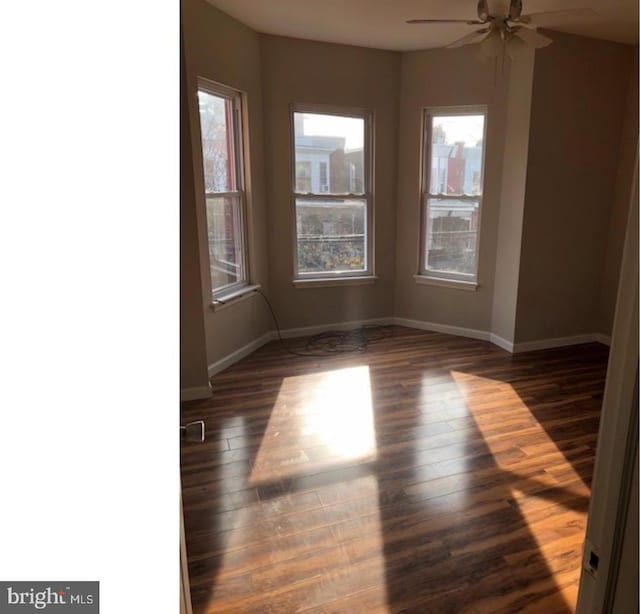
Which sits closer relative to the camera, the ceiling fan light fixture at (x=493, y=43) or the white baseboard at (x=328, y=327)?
the ceiling fan light fixture at (x=493, y=43)

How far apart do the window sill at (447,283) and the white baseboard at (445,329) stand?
16.2 inches

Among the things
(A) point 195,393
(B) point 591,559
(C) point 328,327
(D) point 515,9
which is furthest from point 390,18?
(B) point 591,559

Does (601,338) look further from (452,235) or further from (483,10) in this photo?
(483,10)

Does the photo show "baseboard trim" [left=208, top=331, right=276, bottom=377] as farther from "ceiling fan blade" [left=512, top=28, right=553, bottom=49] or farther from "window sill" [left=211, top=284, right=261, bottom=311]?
"ceiling fan blade" [left=512, top=28, right=553, bottom=49]

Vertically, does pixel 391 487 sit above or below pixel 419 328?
below

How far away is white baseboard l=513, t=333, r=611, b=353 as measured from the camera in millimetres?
4297

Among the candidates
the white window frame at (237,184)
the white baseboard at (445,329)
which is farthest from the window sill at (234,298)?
the white baseboard at (445,329)

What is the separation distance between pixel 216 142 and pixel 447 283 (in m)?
2.53

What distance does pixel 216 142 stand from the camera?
3.74m

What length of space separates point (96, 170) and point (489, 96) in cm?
418

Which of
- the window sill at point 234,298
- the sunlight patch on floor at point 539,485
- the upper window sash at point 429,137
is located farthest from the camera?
the upper window sash at point 429,137

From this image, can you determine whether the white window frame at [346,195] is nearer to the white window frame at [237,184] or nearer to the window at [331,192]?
the window at [331,192]

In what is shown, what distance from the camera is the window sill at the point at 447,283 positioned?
15.1 feet

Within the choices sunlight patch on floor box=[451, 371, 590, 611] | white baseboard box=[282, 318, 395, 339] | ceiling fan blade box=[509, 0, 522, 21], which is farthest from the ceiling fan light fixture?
white baseboard box=[282, 318, 395, 339]
